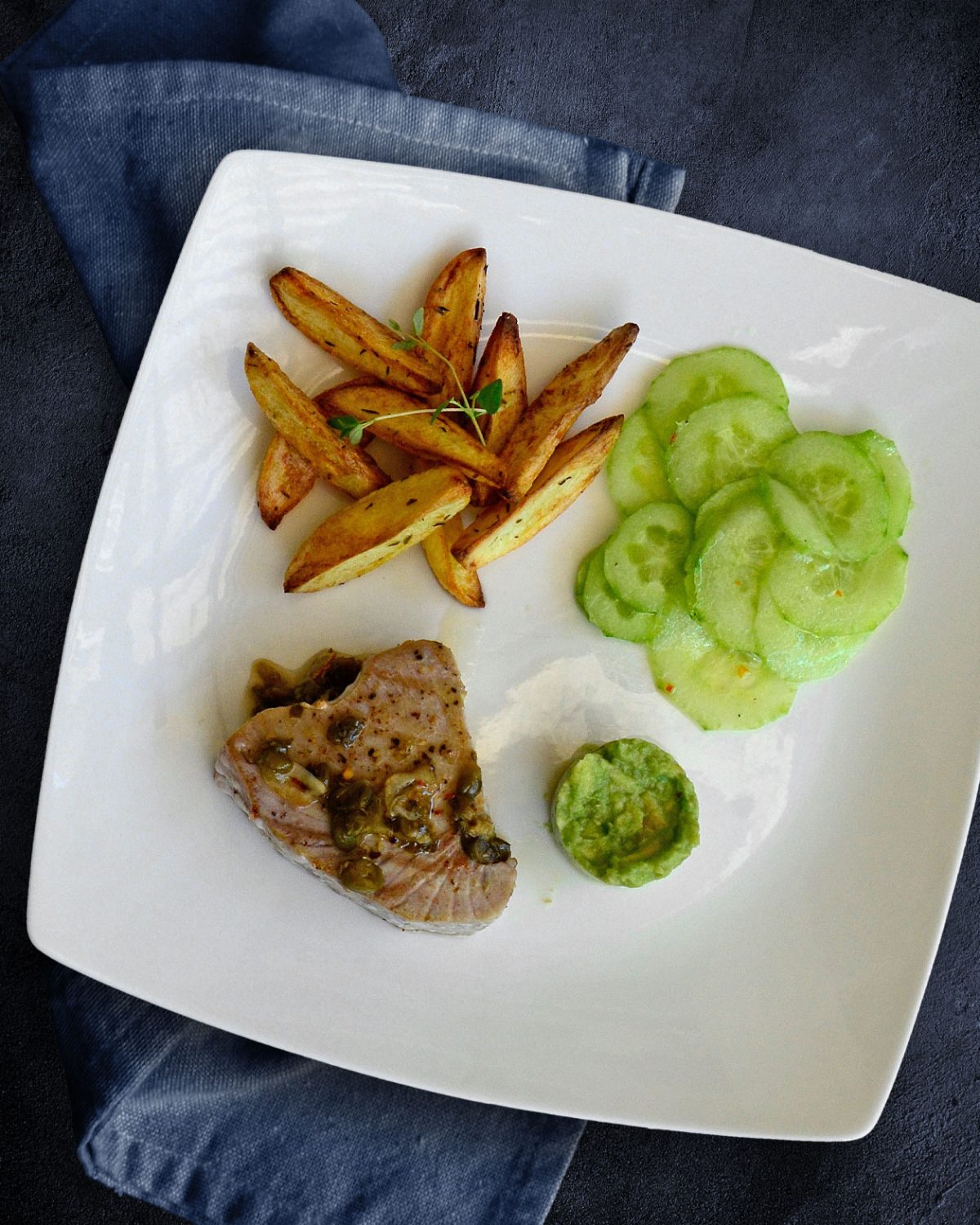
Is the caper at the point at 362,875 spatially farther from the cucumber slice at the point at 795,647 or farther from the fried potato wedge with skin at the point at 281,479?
the cucumber slice at the point at 795,647

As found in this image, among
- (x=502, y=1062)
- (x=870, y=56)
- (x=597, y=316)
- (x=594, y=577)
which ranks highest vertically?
(x=870, y=56)

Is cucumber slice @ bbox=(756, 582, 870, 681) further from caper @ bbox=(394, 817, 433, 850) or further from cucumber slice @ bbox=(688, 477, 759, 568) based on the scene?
caper @ bbox=(394, 817, 433, 850)

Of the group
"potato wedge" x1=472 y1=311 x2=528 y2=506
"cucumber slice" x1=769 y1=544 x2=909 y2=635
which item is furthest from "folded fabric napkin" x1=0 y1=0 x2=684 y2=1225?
"cucumber slice" x1=769 y1=544 x2=909 y2=635

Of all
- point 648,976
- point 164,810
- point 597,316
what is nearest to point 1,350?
point 164,810

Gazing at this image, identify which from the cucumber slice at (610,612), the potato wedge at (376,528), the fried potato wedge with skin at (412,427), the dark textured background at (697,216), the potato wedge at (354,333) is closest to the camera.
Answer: the potato wedge at (376,528)

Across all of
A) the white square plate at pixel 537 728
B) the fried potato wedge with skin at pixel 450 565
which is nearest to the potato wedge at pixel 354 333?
the white square plate at pixel 537 728

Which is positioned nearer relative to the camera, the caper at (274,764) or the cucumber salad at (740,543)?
the caper at (274,764)

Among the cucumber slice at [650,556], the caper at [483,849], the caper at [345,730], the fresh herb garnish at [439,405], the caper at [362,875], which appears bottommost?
the caper at [362,875]

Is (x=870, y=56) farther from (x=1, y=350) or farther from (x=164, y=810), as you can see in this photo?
(x=164, y=810)
